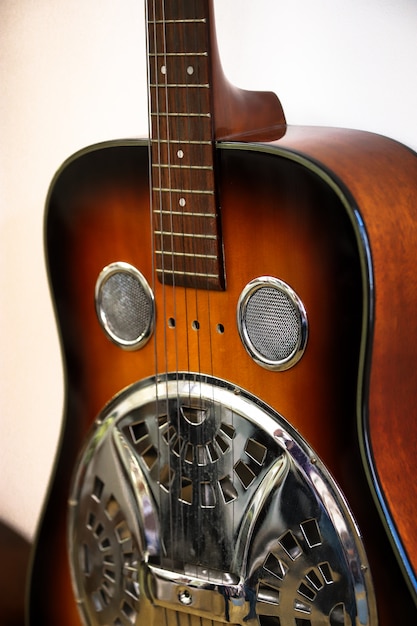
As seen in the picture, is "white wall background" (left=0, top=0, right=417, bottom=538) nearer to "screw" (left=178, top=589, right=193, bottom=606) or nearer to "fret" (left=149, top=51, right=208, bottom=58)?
"fret" (left=149, top=51, right=208, bottom=58)

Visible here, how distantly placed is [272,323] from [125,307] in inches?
7.7

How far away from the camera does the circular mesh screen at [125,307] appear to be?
90cm

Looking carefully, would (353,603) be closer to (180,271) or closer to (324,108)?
(180,271)

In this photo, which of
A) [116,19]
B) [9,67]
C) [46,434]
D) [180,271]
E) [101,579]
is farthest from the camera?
[46,434]

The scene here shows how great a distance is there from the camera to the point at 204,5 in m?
0.78

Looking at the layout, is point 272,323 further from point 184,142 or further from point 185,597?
point 185,597

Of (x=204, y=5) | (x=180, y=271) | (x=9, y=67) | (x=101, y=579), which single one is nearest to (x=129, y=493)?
(x=101, y=579)

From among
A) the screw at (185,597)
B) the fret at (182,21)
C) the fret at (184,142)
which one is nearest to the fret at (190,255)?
the fret at (184,142)

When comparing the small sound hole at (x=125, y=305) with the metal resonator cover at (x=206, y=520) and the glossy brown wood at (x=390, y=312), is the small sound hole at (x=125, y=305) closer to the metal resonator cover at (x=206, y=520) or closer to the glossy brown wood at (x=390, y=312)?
the metal resonator cover at (x=206, y=520)

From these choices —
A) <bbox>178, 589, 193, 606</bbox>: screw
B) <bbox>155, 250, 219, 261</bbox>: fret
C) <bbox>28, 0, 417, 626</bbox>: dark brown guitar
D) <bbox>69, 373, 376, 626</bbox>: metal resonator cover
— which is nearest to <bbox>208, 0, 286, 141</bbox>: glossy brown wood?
<bbox>28, 0, 417, 626</bbox>: dark brown guitar

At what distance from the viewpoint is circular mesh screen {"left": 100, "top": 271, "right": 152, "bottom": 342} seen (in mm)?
902

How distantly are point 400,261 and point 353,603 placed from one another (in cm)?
31

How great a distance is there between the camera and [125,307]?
36.1 inches

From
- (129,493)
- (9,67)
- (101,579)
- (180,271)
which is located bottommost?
(101,579)
